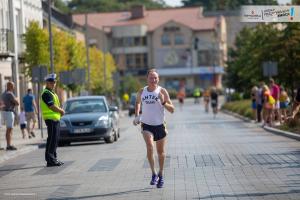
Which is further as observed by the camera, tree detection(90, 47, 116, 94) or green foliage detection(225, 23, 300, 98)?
tree detection(90, 47, 116, 94)

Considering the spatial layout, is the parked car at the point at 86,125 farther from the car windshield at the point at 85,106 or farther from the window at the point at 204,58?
the window at the point at 204,58

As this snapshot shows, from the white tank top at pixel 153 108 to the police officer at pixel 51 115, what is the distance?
5037mm

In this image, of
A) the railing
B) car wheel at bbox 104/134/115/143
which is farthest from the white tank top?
the railing

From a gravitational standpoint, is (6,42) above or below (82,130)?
above

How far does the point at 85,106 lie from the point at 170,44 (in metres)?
98.0

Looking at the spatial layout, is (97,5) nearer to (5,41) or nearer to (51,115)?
(5,41)

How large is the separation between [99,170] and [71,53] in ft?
129

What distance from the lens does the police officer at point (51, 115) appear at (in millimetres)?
19125

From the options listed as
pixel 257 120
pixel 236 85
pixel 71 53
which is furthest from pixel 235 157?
pixel 236 85

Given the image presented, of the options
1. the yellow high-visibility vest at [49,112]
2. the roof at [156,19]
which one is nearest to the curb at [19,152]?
the yellow high-visibility vest at [49,112]

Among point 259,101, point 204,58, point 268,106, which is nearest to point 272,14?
point 268,106

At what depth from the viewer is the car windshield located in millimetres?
28641

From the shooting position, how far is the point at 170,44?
126m

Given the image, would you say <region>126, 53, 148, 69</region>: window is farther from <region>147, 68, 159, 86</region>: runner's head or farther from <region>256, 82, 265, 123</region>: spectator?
<region>147, 68, 159, 86</region>: runner's head
